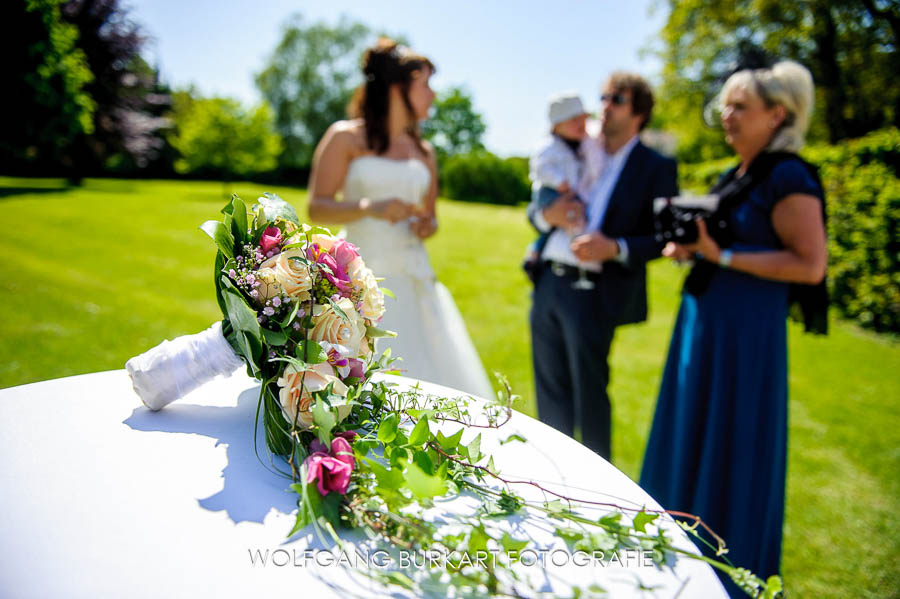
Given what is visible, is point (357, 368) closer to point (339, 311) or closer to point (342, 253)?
point (339, 311)

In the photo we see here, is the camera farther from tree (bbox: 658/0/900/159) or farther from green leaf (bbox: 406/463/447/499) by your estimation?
tree (bbox: 658/0/900/159)

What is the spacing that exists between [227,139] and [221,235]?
37140mm

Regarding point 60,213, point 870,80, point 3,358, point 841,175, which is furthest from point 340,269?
point 870,80

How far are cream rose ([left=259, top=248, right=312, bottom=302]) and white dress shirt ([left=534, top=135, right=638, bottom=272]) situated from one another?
2238mm

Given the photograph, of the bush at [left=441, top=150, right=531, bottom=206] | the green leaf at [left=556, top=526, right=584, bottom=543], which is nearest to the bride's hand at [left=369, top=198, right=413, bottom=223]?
the green leaf at [left=556, top=526, right=584, bottom=543]

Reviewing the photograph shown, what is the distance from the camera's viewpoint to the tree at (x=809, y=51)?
43.7 feet

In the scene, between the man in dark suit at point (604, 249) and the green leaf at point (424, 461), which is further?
the man in dark suit at point (604, 249)

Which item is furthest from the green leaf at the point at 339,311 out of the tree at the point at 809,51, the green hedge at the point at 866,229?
the tree at the point at 809,51

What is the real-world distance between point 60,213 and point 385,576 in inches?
719

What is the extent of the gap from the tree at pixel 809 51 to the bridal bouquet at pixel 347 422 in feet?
33.6

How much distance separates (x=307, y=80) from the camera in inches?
1832

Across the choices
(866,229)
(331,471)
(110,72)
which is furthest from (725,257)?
(110,72)

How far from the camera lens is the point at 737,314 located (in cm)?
267

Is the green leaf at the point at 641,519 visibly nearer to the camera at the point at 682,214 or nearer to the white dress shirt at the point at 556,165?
the camera at the point at 682,214
